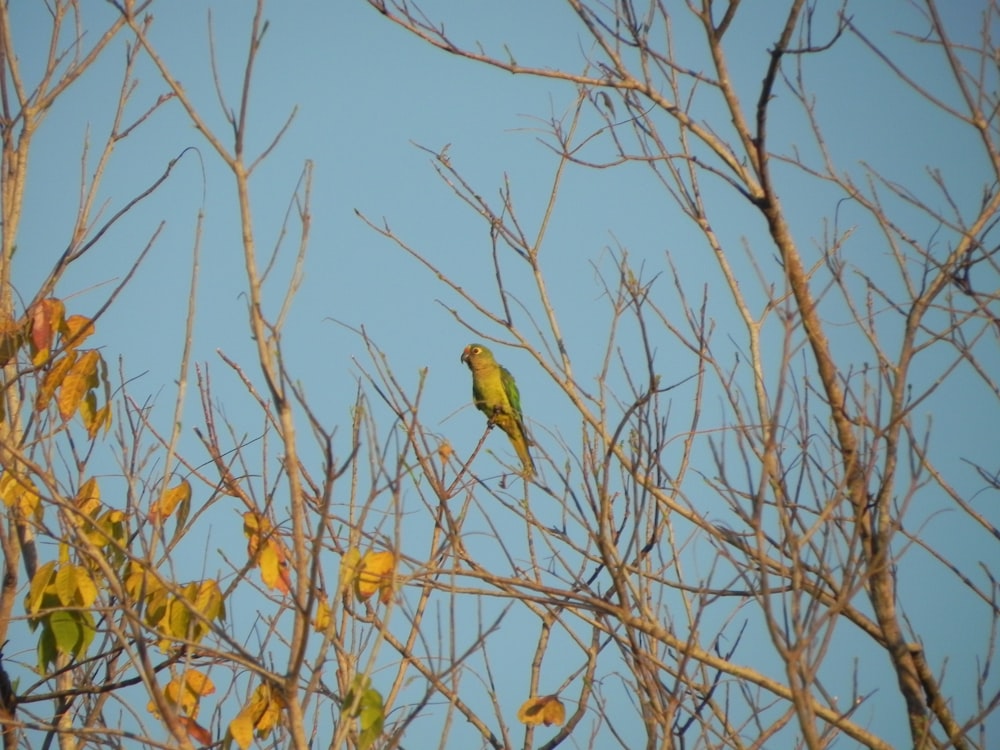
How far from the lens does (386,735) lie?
11.0 ft

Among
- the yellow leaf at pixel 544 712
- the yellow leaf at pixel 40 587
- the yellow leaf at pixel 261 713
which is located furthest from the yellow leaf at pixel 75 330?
the yellow leaf at pixel 544 712

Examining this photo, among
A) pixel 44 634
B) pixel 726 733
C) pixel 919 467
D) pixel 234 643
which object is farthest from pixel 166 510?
pixel 919 467

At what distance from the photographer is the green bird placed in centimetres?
775

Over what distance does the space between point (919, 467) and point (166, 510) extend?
2147 millimetres

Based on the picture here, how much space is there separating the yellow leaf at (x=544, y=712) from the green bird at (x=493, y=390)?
14.8 ft

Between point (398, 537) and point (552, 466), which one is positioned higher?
point (552, 466)

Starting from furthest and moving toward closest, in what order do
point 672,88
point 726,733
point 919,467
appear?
point 672,88
point 726,733
point 919,467

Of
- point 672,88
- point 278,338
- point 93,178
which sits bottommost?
point 278,338

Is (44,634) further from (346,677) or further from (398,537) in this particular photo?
(398,537)

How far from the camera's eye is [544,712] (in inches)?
124

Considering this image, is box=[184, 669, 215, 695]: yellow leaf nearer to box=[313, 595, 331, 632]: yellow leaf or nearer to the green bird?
box=[313, 595, 331, 632]: yellow leaf

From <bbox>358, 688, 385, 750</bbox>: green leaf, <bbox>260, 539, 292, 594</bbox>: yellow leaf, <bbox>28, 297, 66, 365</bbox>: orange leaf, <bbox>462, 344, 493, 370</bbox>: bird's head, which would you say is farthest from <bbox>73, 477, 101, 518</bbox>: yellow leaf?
<bbox>462, 344, 493, 370</bbox>: bird's head

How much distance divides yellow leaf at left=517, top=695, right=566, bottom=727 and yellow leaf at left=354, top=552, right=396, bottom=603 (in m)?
0.58

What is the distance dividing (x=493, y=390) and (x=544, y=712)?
5.15 m
